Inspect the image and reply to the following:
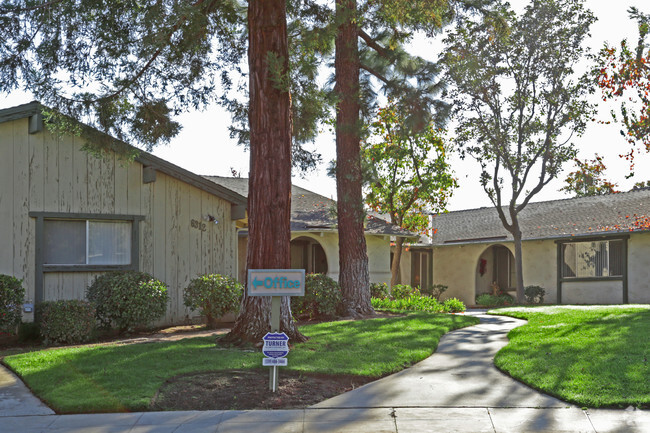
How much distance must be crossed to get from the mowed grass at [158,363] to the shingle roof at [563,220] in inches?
568

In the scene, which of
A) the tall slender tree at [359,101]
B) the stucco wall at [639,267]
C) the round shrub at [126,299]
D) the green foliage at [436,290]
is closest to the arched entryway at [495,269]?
the green foliage at [436,290]

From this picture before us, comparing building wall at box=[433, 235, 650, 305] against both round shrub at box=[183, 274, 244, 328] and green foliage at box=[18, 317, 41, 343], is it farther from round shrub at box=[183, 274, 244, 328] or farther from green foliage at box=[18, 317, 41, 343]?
green foliage at box=[18, 317, 41, 343]

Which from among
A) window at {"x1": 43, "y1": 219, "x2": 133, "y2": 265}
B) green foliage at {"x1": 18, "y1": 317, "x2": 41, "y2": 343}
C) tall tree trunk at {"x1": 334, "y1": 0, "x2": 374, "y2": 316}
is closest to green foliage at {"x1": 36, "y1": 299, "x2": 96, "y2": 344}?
green foliage at {"x1": 18, "y1": 317, "x2": 41, "y2": 343}

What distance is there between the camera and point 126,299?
12805mm

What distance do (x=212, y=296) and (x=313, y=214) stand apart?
8.46 meters

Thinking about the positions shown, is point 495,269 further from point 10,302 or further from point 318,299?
point 10,302

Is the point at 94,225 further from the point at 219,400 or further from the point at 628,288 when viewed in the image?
the point at 628,288

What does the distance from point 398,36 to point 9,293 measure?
10132mm

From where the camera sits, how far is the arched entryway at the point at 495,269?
29.6 m

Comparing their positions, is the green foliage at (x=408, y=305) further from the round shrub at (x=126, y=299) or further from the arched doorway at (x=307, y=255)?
the round shrub at (x=126, y=299)

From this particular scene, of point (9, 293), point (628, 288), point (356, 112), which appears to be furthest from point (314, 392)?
point (628, 288)

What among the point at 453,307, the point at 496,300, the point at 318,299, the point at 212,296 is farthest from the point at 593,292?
the point at 212,296

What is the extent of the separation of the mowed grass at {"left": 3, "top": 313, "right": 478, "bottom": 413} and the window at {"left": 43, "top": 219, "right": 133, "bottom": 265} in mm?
3675

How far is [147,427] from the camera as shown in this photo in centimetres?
619
